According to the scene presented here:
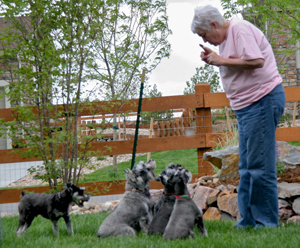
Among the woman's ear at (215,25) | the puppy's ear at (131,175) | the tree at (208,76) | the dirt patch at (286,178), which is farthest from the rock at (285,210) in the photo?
the tree at (208,76)

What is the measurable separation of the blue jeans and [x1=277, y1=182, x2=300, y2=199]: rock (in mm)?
1363

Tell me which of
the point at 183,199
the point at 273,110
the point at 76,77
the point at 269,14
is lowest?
the point at 183,199

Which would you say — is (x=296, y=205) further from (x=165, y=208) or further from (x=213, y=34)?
(x=213, y=34)

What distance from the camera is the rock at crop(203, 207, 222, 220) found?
5414mm

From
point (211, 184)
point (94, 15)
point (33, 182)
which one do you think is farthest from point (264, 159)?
point (33, 182)

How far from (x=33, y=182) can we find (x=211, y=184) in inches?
321

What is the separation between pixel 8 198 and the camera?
7039 millimetres

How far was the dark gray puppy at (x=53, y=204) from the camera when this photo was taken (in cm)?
407

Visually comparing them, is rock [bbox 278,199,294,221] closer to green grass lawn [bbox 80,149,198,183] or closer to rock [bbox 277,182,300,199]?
rock [bbox 277,182,300,199]

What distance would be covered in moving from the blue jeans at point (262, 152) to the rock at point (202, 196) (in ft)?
5.48

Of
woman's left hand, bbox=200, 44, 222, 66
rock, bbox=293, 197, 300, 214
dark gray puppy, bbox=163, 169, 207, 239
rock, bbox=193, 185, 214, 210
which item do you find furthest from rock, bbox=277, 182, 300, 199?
woman's left hand, bbox=200, 44, 222, 66

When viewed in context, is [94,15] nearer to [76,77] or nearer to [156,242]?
[76,77]

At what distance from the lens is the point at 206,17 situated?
373cm

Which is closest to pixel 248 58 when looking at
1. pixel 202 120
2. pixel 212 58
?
pixel 212 58
